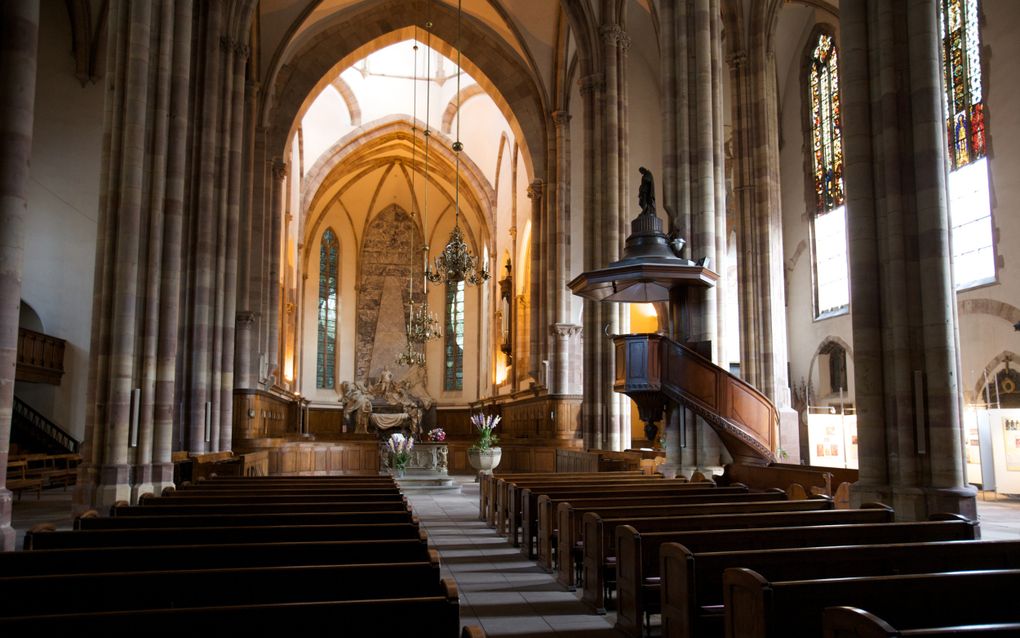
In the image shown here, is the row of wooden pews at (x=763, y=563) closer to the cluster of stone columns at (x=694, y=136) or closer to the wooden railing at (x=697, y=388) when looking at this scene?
the wooden railing at (x=697, y=388)

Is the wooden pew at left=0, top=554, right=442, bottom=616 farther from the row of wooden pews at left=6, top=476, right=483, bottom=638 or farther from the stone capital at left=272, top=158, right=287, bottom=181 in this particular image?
the stone capital at left=272, top=158, right=287, bottom=181

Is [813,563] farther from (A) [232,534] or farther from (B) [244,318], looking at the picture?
(B) [244,318]

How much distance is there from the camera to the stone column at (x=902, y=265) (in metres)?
7.57

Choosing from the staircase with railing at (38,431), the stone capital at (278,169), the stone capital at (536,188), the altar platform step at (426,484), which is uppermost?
the stone capital at (278,169)

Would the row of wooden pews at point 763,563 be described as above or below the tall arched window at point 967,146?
below

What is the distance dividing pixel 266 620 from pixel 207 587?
741mm

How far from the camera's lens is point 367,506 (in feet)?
22.6

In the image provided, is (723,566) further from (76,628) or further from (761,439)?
(761,439)

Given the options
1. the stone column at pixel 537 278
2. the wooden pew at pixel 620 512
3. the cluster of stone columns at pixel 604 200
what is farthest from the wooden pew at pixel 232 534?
the stone column at pixel 537 278

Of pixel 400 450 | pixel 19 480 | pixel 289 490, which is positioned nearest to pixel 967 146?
pixel 400 450

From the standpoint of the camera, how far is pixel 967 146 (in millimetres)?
18344

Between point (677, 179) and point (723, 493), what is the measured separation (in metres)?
7.29

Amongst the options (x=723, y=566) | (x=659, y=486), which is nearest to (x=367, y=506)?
(x=723, y=566)

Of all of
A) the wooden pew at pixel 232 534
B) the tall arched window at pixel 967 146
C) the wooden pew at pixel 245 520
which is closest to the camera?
the wooden pew at pixel 232 534
